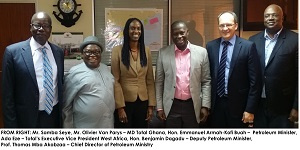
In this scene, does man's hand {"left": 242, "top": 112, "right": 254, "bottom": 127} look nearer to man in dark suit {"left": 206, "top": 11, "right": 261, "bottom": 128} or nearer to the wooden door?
man in dark suit {"left": 206, "top": 11, "right": 261, "bottom": 128}

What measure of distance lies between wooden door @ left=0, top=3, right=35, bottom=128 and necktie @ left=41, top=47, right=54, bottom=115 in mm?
1666

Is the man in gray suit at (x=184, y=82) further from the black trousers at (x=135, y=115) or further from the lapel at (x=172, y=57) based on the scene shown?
the black trousers at (x=135, y=115)

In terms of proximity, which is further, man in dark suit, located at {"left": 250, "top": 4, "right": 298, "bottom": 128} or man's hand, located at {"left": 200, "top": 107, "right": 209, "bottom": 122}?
man's hand, located at {"left": 200, "top": 107, "right": 209, "bottom": 122}

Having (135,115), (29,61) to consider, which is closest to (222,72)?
(135,115)

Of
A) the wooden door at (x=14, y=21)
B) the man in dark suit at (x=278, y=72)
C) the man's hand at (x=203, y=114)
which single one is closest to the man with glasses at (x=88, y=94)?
the man's hand at (x=203, y=114)

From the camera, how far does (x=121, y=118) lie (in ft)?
6.92

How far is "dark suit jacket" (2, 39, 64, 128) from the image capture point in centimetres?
171

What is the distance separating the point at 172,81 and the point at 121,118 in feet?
1.56

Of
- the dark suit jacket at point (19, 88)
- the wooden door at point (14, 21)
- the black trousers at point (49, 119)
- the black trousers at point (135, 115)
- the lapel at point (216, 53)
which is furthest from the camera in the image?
the wooden door at point (14, 21)

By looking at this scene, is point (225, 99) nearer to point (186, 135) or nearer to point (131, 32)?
point (186, 135)

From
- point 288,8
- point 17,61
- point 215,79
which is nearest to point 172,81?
point 215,79

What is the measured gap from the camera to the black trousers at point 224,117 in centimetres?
200

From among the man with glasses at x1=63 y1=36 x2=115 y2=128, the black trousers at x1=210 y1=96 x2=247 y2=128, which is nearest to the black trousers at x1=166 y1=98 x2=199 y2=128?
the black trousers at x1=210 y1=96 x2=247 y2=128

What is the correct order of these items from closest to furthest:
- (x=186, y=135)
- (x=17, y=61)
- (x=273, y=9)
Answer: (x=186, y=135), (x=17, y=61), (x=273, y=9)
